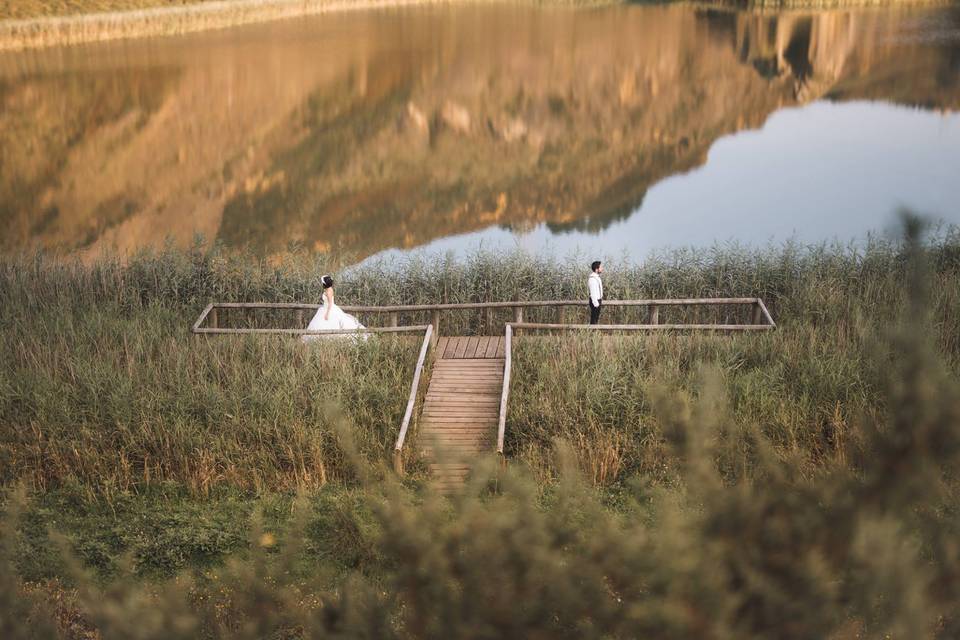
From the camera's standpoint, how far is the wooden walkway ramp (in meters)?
12.9

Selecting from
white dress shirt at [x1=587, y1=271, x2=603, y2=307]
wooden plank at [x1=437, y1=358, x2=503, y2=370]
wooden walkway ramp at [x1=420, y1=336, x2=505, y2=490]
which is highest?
white dress shirt at [x1=587, y1=271, x2=603, y2=307]

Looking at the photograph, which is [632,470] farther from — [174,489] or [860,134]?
[860,134]

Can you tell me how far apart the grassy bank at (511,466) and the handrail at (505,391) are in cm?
31

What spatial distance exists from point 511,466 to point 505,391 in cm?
913

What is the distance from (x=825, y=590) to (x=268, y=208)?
3513cm

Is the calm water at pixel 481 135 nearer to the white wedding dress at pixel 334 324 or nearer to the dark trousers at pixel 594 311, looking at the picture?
the dark trousers at pixel 594 311

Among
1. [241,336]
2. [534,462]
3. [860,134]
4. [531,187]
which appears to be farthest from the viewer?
→ [860,134]

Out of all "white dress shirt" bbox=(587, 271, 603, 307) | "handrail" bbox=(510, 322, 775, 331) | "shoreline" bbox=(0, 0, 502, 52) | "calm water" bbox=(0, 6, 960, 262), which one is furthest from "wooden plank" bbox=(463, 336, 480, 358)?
"shoreline" bbox=(0, 0, 502, 52)

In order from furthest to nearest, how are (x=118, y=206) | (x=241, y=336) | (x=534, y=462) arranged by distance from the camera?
(x=118, y=206)
(x=241, y=336)
(x=534, y=462)

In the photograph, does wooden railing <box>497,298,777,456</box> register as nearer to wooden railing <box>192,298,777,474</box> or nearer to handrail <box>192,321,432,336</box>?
wooden railing <box>192,298,777,474</box>

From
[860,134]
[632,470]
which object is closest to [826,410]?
[632,470]

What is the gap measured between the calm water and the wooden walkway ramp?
1405 cm

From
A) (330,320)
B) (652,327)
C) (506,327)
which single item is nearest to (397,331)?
(330,320)

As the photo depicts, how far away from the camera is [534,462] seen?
12.7m
